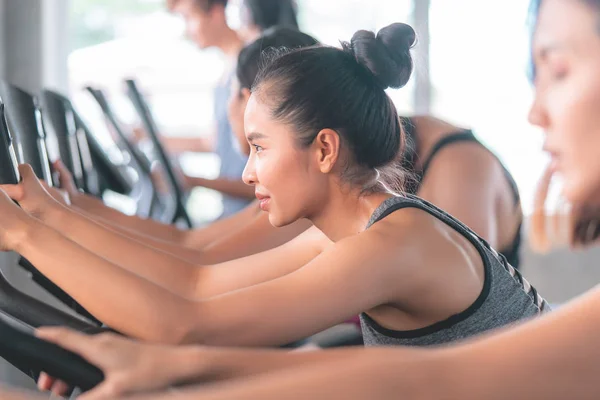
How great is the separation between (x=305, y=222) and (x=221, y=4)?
1303 millimetres

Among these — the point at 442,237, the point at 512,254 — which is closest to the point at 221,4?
the point at 512,254

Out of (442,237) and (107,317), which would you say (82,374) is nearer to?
(107,317)

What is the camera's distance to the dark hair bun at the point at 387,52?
4.62ft

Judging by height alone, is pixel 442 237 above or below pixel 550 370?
below

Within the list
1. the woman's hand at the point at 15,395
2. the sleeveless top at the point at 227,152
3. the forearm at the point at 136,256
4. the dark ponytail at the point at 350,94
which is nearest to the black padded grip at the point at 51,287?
the forearm at the point at 136,256

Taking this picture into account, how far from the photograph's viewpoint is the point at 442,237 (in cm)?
119

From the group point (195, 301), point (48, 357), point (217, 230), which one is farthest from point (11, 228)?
point (217, 230)

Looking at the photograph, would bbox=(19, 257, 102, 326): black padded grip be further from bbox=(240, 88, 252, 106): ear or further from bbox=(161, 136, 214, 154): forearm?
bbox=(161, 136, 214, 154): forearm

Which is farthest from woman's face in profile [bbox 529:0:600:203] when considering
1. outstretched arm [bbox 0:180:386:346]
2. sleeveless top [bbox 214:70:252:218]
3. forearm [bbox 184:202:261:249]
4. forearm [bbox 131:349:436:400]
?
sleeveless top [bbox 214:70:252:218]

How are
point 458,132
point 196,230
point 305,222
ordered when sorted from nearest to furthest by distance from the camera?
point 458,132, point 305,222, point 196,230

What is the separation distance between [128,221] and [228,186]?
31.0 inches

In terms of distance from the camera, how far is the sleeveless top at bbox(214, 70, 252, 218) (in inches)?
116

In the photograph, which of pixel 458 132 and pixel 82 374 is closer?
pixel 82 374

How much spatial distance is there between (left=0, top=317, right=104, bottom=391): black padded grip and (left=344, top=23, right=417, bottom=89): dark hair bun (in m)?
0.86
